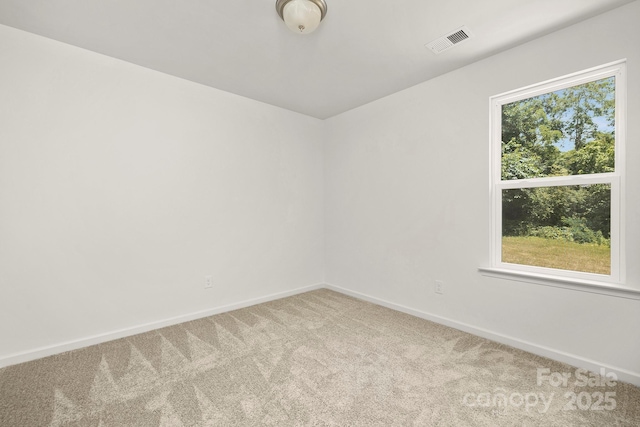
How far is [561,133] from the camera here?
2287 mm

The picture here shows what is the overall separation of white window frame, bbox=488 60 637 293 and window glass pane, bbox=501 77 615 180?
0.05 meters

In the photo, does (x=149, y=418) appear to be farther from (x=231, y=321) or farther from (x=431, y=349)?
(x=431, y=349)

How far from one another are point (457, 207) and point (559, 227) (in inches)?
31.1

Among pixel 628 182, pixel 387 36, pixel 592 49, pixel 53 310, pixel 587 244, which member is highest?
pixel 387 36

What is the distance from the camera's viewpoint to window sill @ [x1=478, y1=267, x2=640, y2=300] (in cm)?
189

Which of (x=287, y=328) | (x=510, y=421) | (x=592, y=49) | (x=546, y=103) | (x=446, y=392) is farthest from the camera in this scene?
(x=287, y=328)

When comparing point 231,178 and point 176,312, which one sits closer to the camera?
point 176,312

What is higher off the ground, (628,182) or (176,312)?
(628,182)

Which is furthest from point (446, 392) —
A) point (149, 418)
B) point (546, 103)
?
point (546, 103)

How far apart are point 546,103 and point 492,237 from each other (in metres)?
1.22

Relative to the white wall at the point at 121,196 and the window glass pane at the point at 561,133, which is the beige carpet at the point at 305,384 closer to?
the white wall at the point at 121,196

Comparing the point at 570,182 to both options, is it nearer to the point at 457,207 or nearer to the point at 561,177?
the point at 561,177

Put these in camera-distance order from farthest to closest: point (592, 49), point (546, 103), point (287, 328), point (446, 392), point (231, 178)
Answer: point (231, 178) < point (287, 328) < point (546, 103) < point (592, 49) < point (446, 392)

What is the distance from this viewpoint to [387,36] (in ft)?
7.26
